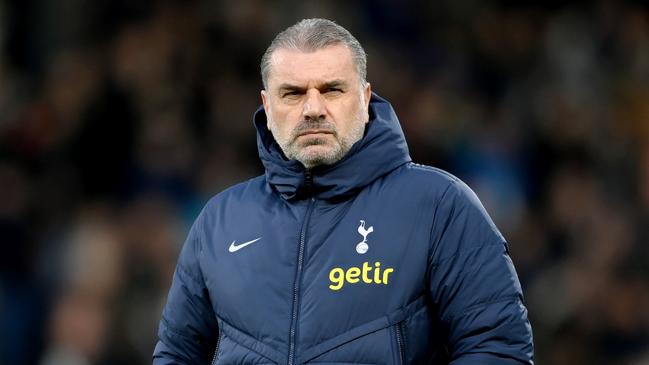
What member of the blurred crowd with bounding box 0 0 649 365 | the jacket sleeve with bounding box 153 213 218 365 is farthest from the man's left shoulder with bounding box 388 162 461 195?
the blurred crowd with bounding box 0 0 649 365

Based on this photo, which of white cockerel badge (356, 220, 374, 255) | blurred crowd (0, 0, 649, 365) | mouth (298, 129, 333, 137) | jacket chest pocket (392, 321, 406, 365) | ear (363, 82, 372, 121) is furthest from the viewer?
blurred crowd (0, 0, 649, 365)

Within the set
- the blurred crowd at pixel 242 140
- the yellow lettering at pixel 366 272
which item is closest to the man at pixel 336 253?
the yellow lettering at pixel 366 272

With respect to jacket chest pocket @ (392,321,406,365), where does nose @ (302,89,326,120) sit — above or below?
above

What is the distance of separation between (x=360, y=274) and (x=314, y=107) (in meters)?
0.46

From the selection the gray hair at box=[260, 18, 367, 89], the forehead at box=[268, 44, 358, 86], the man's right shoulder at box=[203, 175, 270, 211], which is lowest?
the man's right shoulder at box=[203, 175, 270, 211]

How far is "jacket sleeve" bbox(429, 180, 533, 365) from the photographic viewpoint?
3.49 m

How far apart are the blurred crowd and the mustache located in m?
3.97

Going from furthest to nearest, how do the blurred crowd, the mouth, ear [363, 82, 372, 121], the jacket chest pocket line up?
the blurred crowd → ear [363, 82, 372, 121] → the mouth → the jacket chest pocket

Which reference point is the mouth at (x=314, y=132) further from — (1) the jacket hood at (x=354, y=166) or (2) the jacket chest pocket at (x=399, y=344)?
(2) the jacket chest pocket at (x=399, y=344)

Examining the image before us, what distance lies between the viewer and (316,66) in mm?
3727

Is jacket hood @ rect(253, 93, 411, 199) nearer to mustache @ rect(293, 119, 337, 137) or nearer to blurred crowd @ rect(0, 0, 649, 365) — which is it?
mustache @ rect(293, 119, 337, 137)

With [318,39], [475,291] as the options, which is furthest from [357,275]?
[318,39]

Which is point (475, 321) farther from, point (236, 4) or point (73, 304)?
point (236, 4)

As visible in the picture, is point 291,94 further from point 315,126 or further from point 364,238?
point 364,238
